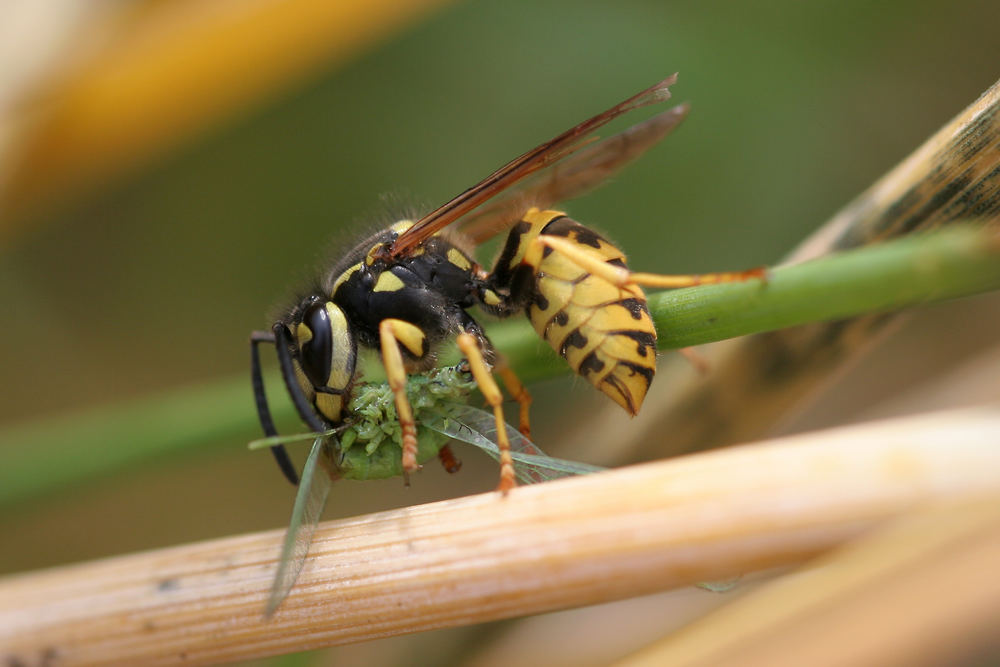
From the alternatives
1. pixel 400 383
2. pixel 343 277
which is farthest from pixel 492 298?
pixel 400 383

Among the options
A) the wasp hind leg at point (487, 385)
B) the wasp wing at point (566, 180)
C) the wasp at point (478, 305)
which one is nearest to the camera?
the wasp hind leg at point (487, 385)

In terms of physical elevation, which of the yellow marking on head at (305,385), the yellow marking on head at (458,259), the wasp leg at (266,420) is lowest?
the wasp leg at (266,420)

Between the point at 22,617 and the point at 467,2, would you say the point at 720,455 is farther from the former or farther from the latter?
the point at 467,2

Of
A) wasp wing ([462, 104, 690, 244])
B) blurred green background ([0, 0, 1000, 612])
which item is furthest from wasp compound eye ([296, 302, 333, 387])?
blurred green background ([0, 0, 1000, 612])

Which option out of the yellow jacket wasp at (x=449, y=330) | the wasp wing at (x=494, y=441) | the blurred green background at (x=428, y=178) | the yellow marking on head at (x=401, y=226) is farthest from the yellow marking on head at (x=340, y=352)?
the blurred green background at (x=428, y=178)

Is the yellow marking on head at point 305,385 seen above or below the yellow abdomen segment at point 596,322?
below

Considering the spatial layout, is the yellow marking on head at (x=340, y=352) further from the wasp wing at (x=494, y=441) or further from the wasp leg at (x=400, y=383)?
the wasp wing at (x=494, y=441)

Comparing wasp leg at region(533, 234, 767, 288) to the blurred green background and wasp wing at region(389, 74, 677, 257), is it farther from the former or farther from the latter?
the blurred green background
